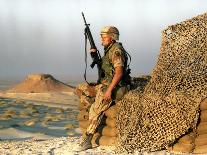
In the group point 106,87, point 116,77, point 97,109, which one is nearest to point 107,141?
point 97,109

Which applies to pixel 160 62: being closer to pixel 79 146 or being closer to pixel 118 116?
pixel 118 116

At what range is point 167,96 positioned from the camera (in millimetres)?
9891

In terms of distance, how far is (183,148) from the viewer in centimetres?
984

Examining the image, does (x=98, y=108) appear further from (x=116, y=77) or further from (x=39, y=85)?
(x=39, y=85)

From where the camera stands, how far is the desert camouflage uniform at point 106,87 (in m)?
10.3

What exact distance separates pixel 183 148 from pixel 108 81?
1885 mm

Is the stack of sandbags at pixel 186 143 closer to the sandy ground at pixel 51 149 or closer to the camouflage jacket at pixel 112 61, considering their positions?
the sandy ground at pixel 51 149

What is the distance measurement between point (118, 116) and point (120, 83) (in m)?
0.63

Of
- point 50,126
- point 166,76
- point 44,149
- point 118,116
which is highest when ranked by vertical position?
point 166,76

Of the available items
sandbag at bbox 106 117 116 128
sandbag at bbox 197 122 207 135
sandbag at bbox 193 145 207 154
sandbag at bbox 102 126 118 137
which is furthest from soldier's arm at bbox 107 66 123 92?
sandbag at bbox 193 145 207 154


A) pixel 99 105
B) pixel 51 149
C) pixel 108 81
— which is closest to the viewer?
pixel 99 105

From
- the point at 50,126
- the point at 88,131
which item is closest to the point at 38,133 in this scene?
the point at 50,126

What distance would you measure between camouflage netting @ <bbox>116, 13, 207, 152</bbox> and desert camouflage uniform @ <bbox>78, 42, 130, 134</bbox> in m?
0.21

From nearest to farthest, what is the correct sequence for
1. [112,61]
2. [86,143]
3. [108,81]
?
[112,61]
[108,81]
[86,143]
